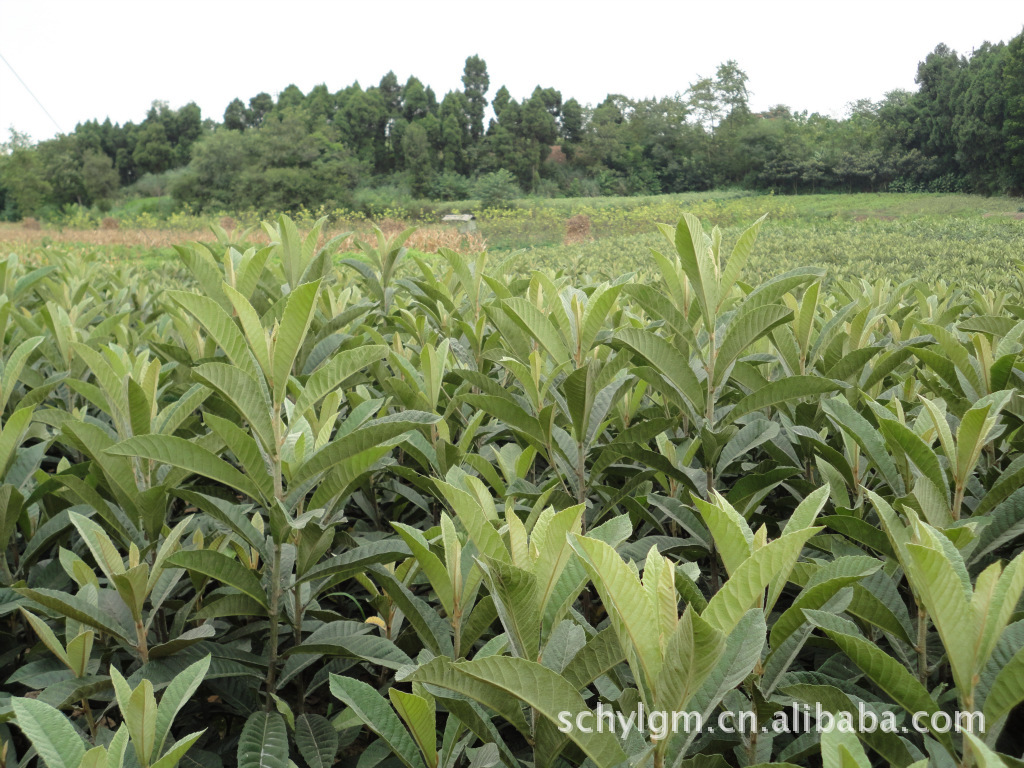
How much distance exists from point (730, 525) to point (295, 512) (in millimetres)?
794

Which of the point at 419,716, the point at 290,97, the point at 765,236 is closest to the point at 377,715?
the point at 419,716

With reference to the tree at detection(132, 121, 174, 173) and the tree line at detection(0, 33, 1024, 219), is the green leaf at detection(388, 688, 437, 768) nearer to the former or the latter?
the tree line at detection(0, 33, 1024, 219)

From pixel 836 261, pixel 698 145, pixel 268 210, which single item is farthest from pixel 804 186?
pixel 836 261

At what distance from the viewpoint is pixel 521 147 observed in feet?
186

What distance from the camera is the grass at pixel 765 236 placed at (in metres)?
9.19

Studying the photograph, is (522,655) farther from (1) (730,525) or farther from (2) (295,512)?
(2) (295,512)

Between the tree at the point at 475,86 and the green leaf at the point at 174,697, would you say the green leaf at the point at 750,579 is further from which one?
the tree at the point at 475,86

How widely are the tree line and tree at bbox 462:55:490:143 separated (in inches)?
4.9

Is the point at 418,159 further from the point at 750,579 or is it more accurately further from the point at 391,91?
the point at 750,579

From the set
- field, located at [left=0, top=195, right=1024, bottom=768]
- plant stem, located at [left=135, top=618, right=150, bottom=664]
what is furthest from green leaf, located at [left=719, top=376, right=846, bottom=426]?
plant stem, located at [left=135, top=618, right=150, bottom=664]

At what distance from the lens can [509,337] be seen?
1666 millimetres

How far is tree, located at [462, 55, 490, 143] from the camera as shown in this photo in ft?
198

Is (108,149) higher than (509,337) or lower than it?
higher

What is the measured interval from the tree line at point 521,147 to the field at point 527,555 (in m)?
39.4
